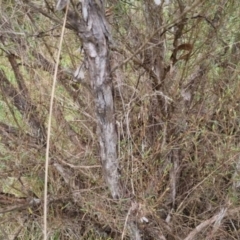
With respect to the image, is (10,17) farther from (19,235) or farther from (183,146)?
(19,235)

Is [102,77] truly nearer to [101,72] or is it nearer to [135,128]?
[101,72]

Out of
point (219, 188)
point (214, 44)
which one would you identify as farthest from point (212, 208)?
point (214, 44)

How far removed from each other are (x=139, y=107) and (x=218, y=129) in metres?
0.24

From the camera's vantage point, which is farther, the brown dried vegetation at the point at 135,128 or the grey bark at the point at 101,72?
the brown dried vegetation at the point at 135,128

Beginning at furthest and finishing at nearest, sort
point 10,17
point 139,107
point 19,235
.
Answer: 1. point 19,235
2. point 139,107
3. point 10,17

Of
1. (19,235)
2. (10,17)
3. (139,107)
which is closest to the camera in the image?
(10,17)

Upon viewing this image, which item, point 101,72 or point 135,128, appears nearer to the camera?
point 101,72

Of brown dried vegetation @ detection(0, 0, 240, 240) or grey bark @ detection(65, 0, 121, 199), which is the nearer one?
grey bark @ detection(65, 0, 121, 199)

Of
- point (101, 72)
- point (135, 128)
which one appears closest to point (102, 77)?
point (101, 72)

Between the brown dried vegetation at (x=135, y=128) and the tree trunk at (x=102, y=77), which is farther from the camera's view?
the brown dried vegetation at (x=135, y=128)

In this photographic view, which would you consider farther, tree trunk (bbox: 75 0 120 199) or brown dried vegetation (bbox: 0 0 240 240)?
brown dried vegetation (bbox: 0 0 240 240)

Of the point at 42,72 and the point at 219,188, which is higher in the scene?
the point at 42,72

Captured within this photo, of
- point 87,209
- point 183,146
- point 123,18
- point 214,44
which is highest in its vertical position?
point 123,18

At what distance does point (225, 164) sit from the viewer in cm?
117
